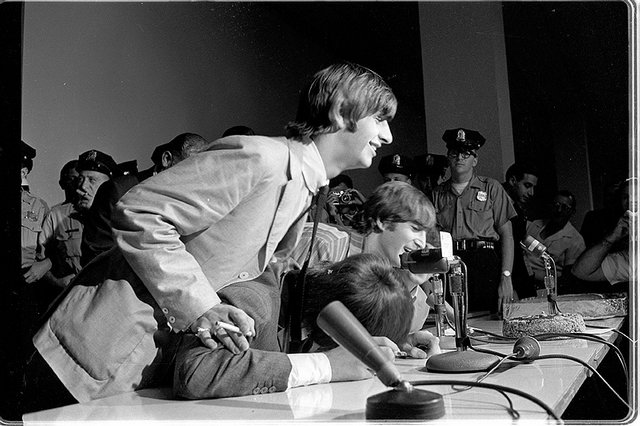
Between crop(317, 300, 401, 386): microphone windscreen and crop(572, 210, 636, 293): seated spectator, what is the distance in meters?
0.96

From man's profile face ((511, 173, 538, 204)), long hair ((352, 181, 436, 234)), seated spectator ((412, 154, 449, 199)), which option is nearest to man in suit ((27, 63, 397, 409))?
long hair ((352, 181, 436, 234))

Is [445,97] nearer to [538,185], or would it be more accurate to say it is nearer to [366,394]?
[538,185]

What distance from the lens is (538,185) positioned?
55.8 inches

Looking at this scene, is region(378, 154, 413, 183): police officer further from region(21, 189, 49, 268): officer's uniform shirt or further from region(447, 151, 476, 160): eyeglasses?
region(21, 189, 49, 268): officer's uniform shirt

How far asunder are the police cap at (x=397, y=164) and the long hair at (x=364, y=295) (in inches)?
17.9

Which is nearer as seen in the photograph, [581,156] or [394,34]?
[394,34]

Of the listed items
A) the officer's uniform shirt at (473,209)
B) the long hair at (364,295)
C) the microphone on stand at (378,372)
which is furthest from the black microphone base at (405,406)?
the officer's uniform shirt at (473,209)

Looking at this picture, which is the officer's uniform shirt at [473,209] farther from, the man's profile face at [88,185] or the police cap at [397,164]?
the man's profile face at [88,185]

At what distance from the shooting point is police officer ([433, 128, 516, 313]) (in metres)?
1.27

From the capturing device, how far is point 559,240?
1.36 metres

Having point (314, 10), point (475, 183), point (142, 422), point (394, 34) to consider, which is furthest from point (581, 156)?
point (142, 422)

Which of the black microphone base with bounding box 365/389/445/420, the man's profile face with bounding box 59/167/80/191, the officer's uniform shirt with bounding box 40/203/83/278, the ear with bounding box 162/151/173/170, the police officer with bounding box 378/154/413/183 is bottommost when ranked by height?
the black microphone base with bounding box 365/389/445/420

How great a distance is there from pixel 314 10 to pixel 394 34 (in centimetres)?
20

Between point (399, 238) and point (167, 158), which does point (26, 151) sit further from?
point (399, 238)
